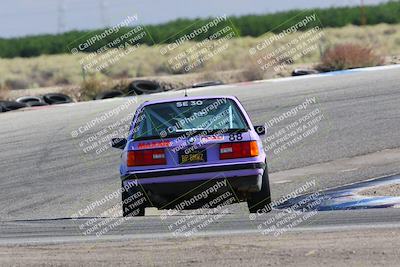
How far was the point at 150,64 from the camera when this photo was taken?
43656mm

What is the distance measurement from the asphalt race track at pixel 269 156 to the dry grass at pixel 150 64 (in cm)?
761

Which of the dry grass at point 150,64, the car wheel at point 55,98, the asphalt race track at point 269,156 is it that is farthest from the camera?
the dry grass at point 150,64

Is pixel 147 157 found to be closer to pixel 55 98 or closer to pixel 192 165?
pixel 192 165

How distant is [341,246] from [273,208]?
439 centimetres

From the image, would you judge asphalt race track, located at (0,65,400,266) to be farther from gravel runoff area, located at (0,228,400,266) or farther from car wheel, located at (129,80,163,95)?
car wheel, located at (129,80,163,95)

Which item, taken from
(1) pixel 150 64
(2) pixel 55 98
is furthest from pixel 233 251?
(1) pixel 150 64

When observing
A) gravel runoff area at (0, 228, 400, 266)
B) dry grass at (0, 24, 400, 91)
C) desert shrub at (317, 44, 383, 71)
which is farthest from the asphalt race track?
dry grass at (0, 24, 400, 91)

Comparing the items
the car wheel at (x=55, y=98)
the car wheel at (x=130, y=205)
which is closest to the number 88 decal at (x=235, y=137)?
the car wheel at (x=130, y=205)

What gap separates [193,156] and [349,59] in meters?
17.9

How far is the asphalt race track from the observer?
9.48 meters

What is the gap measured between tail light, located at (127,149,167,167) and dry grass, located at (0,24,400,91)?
17.9 m

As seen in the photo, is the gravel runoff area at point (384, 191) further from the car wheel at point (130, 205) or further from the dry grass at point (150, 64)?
the dry grass at point (150, 64)

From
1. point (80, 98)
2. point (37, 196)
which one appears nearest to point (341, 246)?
point (37, 196)

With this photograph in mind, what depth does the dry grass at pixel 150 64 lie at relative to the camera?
121 ft
